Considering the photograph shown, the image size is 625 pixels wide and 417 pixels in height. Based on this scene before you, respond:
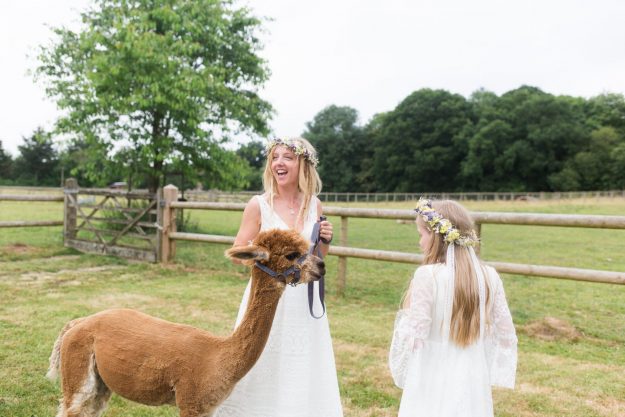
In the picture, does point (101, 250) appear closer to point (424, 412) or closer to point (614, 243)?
point (424, 412)

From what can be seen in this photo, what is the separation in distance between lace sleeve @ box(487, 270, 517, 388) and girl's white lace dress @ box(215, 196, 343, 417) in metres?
0.92

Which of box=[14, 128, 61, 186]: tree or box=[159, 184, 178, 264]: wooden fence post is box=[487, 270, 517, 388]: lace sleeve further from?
box=[14, 128, 61, 186]: tree

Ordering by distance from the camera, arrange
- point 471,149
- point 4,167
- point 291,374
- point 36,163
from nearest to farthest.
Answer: point 291,374 < point 471,149 < point 4,167 < point 36,163

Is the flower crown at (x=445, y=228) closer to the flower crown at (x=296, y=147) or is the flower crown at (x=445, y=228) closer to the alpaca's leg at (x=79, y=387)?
the flower crown at (x=296, y=147)

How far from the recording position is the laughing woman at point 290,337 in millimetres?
2803

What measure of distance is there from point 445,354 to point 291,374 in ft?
2.83

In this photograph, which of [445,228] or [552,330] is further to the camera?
[552,330]

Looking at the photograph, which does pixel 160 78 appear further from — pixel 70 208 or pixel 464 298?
pixel 464 298

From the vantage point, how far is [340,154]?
67.2m

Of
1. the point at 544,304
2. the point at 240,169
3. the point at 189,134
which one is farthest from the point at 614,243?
the point at 189,134

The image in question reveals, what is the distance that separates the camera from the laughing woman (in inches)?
110

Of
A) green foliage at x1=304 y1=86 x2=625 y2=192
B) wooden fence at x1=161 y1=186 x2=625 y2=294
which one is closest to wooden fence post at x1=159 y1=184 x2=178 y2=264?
wooden fence at x1=161 y1=186 x2=625 y2=294

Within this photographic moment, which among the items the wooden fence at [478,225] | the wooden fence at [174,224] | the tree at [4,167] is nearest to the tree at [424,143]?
the tree at [4,167]

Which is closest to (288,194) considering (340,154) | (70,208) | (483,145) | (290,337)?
(290,337)
